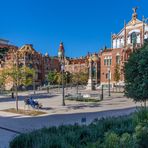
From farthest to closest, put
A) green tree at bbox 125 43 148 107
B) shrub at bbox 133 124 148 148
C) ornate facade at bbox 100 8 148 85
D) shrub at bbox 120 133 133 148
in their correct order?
ornate facade at bbox 100 8 148 85 < green tree at bbox 125 43 148 107 < shrub at bbox 133 124 148 148 < shrub at bbox 120 133 133 148

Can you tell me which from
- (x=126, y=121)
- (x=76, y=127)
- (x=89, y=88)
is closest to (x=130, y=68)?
(x=126, y=121)

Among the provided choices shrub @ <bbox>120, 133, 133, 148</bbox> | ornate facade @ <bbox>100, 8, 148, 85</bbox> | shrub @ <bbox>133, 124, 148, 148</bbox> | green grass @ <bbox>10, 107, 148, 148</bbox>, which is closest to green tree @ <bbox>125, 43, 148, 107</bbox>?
green grass @ <bbox>10, 107, 148, 148</bbox>

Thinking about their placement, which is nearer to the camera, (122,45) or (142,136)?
(142,136)

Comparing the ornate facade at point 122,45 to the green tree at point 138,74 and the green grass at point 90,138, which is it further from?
the green grass at point 90,138

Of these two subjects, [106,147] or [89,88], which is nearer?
[106,147]

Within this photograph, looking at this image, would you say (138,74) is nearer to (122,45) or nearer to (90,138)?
(90,138)

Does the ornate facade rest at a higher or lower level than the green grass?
higher

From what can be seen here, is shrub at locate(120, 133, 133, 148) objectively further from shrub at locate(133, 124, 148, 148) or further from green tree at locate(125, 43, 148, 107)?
green tree at locate(125, 43, 148, 107)

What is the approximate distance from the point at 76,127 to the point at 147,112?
2.51m

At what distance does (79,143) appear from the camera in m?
6.69

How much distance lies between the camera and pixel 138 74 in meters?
15.8

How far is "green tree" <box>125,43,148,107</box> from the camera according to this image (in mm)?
15252

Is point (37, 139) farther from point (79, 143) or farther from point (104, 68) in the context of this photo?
point (104, 68)

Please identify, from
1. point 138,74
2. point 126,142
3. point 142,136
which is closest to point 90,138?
point 142,136
